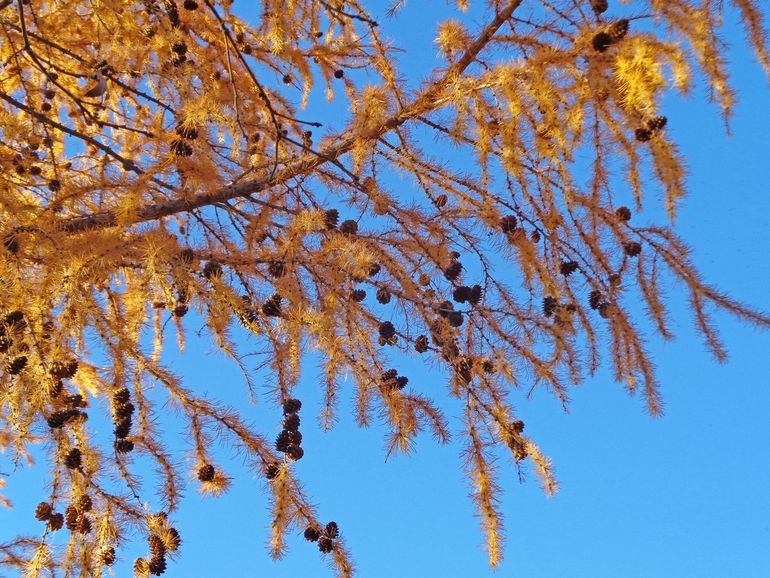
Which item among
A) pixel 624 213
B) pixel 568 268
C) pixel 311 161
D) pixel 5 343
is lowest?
pixel 5 343

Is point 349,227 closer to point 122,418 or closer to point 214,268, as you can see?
point 214,268

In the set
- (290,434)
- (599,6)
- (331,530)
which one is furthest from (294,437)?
(599,6)

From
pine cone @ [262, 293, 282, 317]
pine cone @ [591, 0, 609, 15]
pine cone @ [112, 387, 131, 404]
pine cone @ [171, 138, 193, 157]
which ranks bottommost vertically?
pine cone @ [112, 387, 131, 404]

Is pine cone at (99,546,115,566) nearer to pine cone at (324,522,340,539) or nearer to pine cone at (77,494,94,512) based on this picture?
pine cone at (77,494,94,512)

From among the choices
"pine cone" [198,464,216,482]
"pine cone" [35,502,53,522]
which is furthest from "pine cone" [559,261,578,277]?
"pine cone" [35,502,53,522]

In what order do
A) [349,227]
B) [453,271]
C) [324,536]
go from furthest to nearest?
[349,227] → [453,271] → [324,536]

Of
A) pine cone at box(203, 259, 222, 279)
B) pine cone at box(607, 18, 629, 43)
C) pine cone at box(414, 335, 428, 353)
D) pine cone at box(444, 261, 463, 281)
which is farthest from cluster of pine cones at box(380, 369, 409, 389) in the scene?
pine cone at box(607, 18, 629, 43)

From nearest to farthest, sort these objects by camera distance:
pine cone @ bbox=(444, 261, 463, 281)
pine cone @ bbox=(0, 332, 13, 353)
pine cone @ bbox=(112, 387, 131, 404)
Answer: pine cone @ bbox=(0, 332, 13, 353)
pine cone @ bbox=(112, 387, 131, 404)
pine cone @ bbox=(444, 261, 463, 281)

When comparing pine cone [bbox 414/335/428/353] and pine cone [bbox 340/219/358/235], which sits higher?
pine cone [bbox 340/219/358/235]

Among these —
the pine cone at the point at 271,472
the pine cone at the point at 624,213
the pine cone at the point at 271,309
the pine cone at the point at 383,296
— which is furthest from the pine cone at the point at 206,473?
the pine cone at the point at 624,213

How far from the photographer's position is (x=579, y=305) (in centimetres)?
199

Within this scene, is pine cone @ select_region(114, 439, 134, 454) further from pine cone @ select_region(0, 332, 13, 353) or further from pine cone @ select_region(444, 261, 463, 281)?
pine cone @ select_region(444, 261, 463, 281)

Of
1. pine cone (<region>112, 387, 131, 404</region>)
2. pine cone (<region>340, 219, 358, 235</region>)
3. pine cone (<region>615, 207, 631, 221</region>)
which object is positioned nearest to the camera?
pine cone (<region>112, 387, 131, 404</region>)

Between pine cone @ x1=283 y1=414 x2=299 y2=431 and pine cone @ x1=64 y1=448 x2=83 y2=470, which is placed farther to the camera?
pine cone @ x1=283 y1=414 x2=299 y2=431
